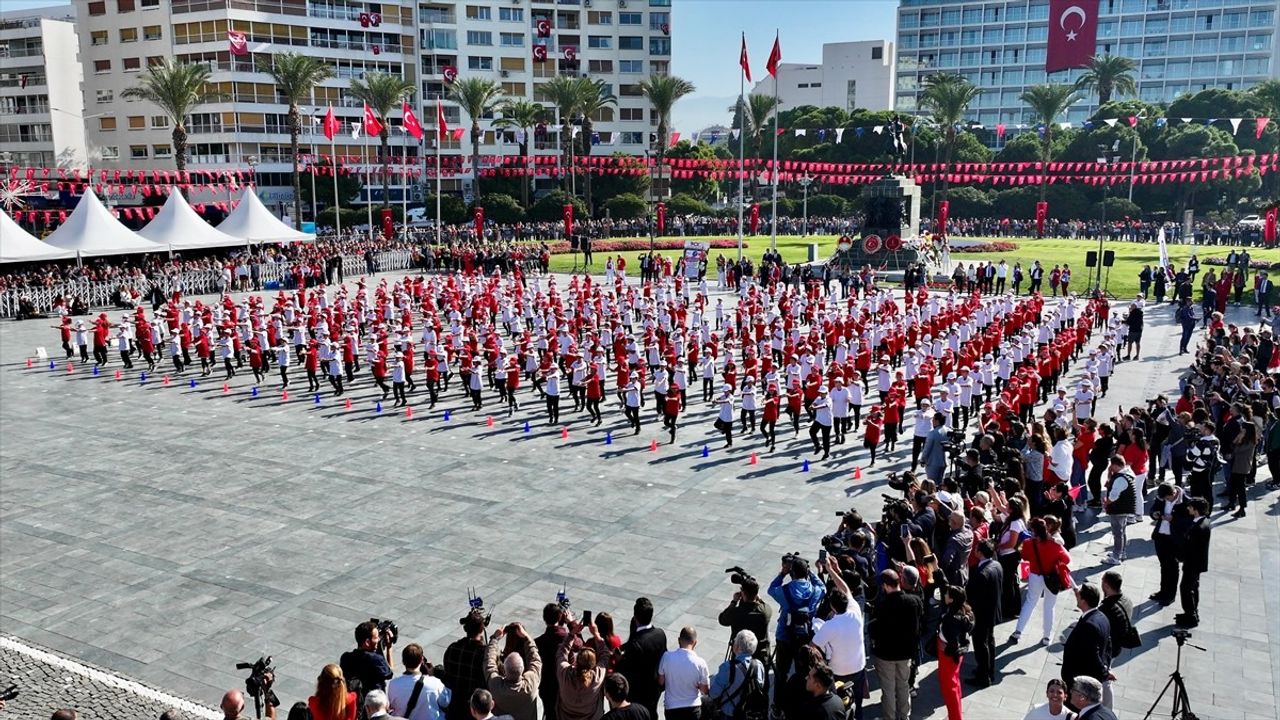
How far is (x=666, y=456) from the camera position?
1806 cm

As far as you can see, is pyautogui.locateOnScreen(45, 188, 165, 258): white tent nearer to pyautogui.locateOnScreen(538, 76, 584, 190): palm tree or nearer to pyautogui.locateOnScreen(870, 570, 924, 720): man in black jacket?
pyautogui.locateOnScreen(538, 76, 584, 190): palm tree

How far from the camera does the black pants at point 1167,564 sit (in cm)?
1101

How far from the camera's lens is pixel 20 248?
36.4 meters

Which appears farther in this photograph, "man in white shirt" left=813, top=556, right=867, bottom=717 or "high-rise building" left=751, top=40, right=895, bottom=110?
"high-rise building" left=751, top=40, right=895, bottom=110

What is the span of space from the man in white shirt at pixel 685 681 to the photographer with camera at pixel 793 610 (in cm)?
133

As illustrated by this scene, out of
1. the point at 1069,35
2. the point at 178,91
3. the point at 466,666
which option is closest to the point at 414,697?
the point at 466,666

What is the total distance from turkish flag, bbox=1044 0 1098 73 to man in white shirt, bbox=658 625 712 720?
388 feet

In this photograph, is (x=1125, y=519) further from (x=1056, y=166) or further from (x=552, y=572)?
(x=1056, y=166)

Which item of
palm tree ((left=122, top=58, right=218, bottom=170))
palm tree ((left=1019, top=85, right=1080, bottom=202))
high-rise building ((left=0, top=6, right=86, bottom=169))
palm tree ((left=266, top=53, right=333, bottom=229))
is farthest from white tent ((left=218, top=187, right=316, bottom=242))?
palm tree ((left=1019, top=85, right=1080, bottom=202))

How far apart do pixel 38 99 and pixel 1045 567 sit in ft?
298

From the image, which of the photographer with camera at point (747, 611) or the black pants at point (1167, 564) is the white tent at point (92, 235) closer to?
→ the photographer with camera at point (747, 611)

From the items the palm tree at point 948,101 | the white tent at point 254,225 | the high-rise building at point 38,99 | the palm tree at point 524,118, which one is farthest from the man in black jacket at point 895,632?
the high-rise building at point 38,99

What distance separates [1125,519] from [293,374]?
21.0 metres

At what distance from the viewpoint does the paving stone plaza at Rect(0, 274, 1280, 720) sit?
1029 cm
